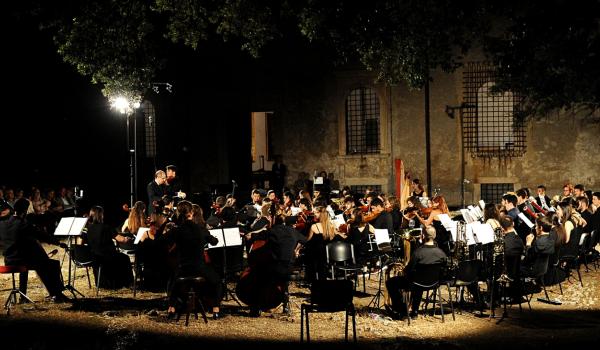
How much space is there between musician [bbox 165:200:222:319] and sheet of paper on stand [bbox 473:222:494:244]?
400 cm

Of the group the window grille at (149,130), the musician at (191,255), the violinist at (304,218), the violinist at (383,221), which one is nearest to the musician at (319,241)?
the violinist at (304,218)

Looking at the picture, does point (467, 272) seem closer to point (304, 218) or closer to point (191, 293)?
point (191, 293)

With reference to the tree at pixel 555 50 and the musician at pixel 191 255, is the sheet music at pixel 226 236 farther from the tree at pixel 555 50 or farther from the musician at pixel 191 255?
the tree at pixel 555 50

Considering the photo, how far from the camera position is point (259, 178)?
3111 centimetres

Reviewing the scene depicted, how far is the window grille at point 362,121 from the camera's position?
96.7ft

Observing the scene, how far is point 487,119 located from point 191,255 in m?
19.4

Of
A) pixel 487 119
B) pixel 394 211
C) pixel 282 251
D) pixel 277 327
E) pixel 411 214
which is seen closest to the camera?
pixel 277 327

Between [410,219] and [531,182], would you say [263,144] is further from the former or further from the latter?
[410,219]

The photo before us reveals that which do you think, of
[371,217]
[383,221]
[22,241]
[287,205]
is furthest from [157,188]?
[383,221]

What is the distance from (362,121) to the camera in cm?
2953

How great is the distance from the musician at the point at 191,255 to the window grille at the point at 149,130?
78.8 ft

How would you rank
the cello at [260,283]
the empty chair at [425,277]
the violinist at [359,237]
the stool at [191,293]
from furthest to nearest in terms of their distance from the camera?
the violinist at [359,237] < the cello at [260,283] < the stool at [191,293] < the empty chair at [425,277]

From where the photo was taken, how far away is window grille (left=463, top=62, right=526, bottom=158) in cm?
2753

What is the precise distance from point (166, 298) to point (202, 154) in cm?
1828
